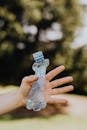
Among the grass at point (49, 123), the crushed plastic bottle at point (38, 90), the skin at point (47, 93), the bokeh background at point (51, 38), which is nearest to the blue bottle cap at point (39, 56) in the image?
the crushed plastic bottle at point (38, 90)

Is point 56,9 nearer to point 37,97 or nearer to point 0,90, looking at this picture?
point 0,90

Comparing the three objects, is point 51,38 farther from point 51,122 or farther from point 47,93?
point 47,93

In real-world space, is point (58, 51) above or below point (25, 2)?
below

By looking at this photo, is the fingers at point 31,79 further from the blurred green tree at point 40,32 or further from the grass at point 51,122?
the blurred green tree at point 40,32

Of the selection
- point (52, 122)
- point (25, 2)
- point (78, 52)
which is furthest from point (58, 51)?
point (52, 122)

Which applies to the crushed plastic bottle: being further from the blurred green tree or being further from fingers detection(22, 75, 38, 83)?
the blurred green tree

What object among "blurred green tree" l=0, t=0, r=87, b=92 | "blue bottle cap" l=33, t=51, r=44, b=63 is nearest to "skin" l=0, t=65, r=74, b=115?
"blue bottle cap" l=33, t=51, r=44, b=63

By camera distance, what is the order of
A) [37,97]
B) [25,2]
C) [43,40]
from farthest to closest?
[43,40] < [25,2] < [37,97]

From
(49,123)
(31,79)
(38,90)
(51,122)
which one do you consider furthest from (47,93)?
(51,122)
